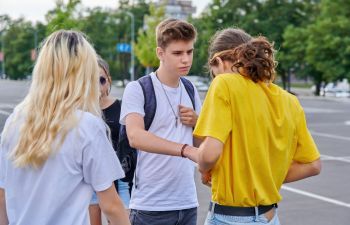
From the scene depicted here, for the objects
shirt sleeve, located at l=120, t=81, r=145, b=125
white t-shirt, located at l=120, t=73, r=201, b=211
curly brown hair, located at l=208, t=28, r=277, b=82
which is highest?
curly brown hair, located at l=208, t=28, r=277, b=82

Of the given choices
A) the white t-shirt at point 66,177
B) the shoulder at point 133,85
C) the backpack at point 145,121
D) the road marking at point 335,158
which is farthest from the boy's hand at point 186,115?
the road marking at point 335,158

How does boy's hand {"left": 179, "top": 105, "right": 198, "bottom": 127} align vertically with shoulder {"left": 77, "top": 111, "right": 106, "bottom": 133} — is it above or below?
below

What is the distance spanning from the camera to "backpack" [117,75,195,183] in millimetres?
3576

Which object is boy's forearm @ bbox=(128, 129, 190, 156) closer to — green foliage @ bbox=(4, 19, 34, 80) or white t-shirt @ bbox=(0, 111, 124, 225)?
white t-shirt @ bbox=(0, 111, 124, 225)

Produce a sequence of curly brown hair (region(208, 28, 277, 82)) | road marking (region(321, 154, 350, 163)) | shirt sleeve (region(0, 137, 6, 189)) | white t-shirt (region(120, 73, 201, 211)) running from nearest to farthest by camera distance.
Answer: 1. shirt sleeve (region(0, 137, 6, 189))
2. curly brown hair (region(208, 28, 277, 82))
3. white t-shirt (region(120, 73, 201, 211))
4. road marking (region(321, 154, 350, 163))

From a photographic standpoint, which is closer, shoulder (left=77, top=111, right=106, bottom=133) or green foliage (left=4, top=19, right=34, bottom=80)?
shoulder (left=77, top=111, right=106, bottom=133)

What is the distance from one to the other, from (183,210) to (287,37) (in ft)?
182

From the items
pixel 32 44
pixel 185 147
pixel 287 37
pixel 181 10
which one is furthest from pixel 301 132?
pixel 181 10

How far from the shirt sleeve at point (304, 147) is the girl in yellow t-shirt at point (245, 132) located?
42mm

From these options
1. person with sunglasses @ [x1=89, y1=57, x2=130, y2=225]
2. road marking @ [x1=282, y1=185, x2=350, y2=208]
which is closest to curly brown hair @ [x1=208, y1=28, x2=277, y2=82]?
person with sunglasses @ [x1=89, y1=57, x2=130, y2=225]

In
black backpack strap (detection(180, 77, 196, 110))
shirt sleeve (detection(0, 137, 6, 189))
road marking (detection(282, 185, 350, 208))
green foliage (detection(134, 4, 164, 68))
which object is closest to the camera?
shirt sleeve (detection(0, 137, 6, 189))

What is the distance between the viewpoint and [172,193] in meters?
3.68

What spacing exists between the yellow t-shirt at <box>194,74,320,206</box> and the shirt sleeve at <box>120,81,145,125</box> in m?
0.68

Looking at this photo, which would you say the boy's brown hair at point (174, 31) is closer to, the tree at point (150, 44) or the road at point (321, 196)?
the road at point (321, 196)
